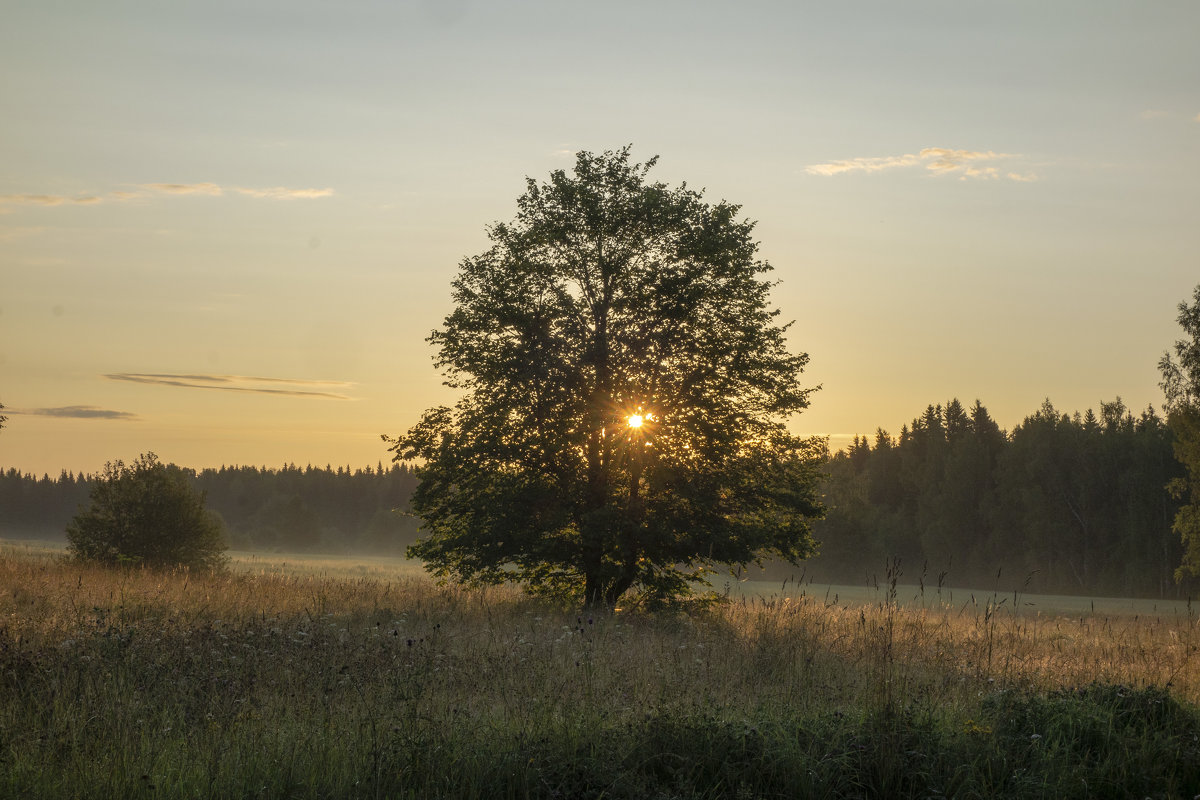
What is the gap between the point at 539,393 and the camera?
21734 millimetres

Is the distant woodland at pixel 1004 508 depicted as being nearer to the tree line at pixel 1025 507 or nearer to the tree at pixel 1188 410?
the tree line at pixel 1025 507

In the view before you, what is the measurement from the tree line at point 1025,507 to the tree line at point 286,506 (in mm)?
50081

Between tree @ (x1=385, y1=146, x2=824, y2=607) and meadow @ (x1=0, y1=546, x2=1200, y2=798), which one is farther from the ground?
tree @ (x1=385, y1=146, x2=824, y2=607)

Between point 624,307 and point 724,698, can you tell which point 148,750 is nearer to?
point 724,698

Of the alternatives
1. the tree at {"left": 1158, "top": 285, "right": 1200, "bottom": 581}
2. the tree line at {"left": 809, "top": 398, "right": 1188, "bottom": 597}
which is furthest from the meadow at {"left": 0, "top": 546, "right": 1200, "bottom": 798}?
the tree line at {"left": 809, "top": 398, "right": 1188, "bottom": 597}

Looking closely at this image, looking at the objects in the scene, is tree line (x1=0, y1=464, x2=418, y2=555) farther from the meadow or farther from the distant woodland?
the meadow

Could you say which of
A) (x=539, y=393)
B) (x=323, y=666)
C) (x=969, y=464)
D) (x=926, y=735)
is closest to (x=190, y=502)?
(x=539, y=393)

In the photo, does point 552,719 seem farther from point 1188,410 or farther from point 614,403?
point 1188,410

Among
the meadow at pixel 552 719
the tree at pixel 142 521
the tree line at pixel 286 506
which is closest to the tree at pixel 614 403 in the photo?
the meadow at pixel 552 719

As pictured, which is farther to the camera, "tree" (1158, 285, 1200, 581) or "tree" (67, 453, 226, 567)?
"tree" (1158, 285, 1200, 581)

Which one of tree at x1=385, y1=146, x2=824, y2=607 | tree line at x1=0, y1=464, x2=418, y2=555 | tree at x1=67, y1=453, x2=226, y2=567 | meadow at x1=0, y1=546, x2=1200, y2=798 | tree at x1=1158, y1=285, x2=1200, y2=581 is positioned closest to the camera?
meadow at x1=0, y1=546, x2=1200, y2=798

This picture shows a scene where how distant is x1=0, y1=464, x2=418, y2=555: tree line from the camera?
114875 millimetres

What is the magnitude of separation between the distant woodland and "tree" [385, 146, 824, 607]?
3890 centimetres

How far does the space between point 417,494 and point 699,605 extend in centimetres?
732
